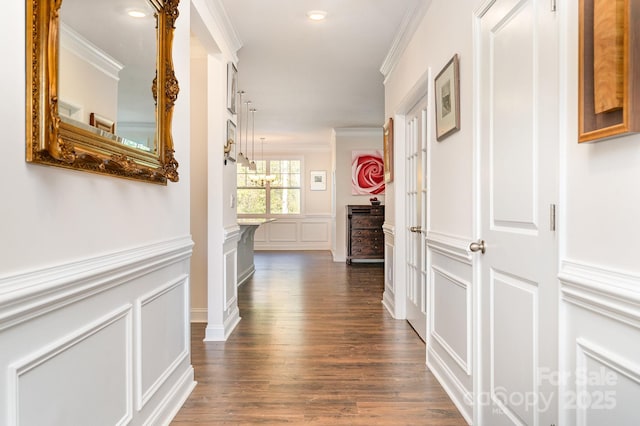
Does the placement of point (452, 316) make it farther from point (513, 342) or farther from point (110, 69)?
point (110, 69)

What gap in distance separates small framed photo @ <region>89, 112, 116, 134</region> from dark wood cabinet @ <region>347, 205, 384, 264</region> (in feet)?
20.5

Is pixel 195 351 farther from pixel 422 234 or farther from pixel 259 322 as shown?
pixel 422 234

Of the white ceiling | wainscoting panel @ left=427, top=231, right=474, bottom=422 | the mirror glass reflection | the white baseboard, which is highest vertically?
the white ceiling

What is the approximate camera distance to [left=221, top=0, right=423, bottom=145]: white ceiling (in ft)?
10.2

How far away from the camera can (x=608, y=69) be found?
3.26 ft

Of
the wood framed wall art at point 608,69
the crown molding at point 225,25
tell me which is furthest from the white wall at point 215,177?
the wood framed wall art at point 608,69

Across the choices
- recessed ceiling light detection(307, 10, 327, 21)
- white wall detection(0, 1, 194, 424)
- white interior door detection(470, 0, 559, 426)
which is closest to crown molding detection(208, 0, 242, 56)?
recessed ceiling light detection(307, 10, 327, 21)

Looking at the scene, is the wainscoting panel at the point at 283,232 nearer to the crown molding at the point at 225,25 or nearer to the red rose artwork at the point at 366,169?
the red rose artwork at the point at 366,169

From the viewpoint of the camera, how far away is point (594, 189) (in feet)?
3.74

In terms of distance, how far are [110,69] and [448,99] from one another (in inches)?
67.5

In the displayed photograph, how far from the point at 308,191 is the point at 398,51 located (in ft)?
22.7

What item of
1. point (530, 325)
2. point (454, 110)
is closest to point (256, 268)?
point (454, 110)

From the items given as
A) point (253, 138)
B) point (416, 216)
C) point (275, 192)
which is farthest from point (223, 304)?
point (275, 192)

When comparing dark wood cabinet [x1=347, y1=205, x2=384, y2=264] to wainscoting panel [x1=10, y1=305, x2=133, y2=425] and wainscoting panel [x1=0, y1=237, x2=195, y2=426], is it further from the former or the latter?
wainscoting panel [x1=10, y1=305, x2=133, y2=425]
